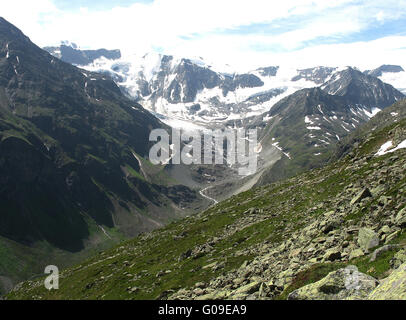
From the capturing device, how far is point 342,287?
20.1 meters

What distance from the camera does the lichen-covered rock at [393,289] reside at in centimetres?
1595

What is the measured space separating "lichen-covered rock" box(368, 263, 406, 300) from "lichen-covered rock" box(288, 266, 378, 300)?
1.15 metres

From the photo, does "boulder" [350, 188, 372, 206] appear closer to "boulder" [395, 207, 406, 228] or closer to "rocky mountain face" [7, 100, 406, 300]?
"rocky mountain face" [7, 100, 406, 300]

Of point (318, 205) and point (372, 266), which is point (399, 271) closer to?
point (372, 266)

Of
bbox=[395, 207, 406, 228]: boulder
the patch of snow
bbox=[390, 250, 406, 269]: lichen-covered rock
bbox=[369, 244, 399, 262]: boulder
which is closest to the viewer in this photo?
bbox=[390, 250, 406, 269]: lichen-covered rock

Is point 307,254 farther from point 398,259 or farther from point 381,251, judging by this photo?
point 398,259

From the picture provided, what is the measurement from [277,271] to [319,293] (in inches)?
444

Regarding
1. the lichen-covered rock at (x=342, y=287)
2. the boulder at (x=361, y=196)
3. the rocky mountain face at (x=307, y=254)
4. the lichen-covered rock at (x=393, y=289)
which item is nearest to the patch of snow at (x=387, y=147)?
the rocky mountain face at (x=307, y=254)

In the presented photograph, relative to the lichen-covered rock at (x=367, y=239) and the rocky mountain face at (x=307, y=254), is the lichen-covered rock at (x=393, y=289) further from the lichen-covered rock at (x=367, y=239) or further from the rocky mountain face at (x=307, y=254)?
the lichen-covered rock at (x=367, y=239)

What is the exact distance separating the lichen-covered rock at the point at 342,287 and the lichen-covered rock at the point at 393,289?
1150mm

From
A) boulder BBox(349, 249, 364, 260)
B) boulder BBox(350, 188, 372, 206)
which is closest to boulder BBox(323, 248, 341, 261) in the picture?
boulder BBox(349, 249, 364, 260)

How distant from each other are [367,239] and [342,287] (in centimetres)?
1002

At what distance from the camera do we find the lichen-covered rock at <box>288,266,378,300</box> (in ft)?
63.7
